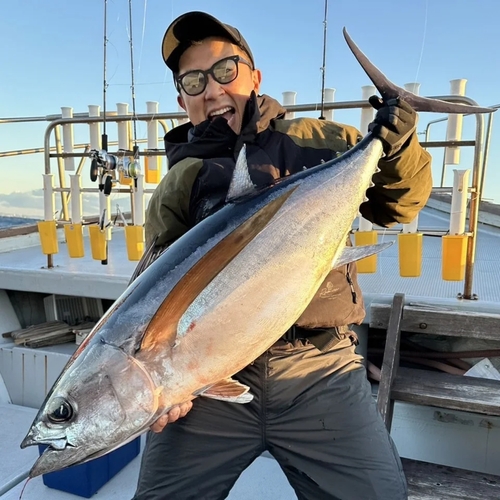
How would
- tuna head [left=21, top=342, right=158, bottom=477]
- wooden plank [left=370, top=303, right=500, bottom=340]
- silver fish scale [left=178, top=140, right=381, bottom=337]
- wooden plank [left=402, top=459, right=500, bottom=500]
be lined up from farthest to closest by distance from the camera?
wooden plank [left=370, top=303, right=500, bottom=340] < wooden plank [left=402, top=459, right=500, bottom=500] < silver fish scale [left=178, top=140, right=381, bottom=337] < tuna head [left=21, top=342, right=158, bottom=477]

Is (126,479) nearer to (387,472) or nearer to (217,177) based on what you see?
(387,472)

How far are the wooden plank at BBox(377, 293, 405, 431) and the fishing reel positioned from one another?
90.0 inches

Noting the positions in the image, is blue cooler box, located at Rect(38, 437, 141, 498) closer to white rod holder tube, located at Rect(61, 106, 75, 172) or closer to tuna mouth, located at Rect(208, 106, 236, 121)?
tuna mouth, located at Rect(208, 106, 236, 121)

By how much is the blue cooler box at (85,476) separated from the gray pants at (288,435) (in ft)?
3.30

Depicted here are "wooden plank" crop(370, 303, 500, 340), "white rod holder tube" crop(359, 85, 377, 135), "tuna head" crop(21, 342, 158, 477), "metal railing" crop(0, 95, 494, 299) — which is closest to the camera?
"tuna head" crop(21, 342, 158, 477)

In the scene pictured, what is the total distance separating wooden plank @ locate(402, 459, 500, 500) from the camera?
195 cm

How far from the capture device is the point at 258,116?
164 centimetres

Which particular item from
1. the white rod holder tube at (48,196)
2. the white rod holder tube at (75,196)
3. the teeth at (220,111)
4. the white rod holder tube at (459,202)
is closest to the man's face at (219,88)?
the teeth at (220,111)

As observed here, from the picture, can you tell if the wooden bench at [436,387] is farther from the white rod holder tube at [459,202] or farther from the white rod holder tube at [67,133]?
the white rod holder tube at [67,133]

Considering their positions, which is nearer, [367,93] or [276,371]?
[276,371]

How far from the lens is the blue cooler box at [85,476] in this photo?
7.79 ft

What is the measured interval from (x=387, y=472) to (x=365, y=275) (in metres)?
2.33

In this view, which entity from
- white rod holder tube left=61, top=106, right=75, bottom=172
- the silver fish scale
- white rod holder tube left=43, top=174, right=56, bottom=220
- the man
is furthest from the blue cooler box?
white rod holder tube left=61, top=106, right=75, bottom=172

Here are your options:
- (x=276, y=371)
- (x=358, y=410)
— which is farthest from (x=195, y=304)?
(x=358, y=410)
